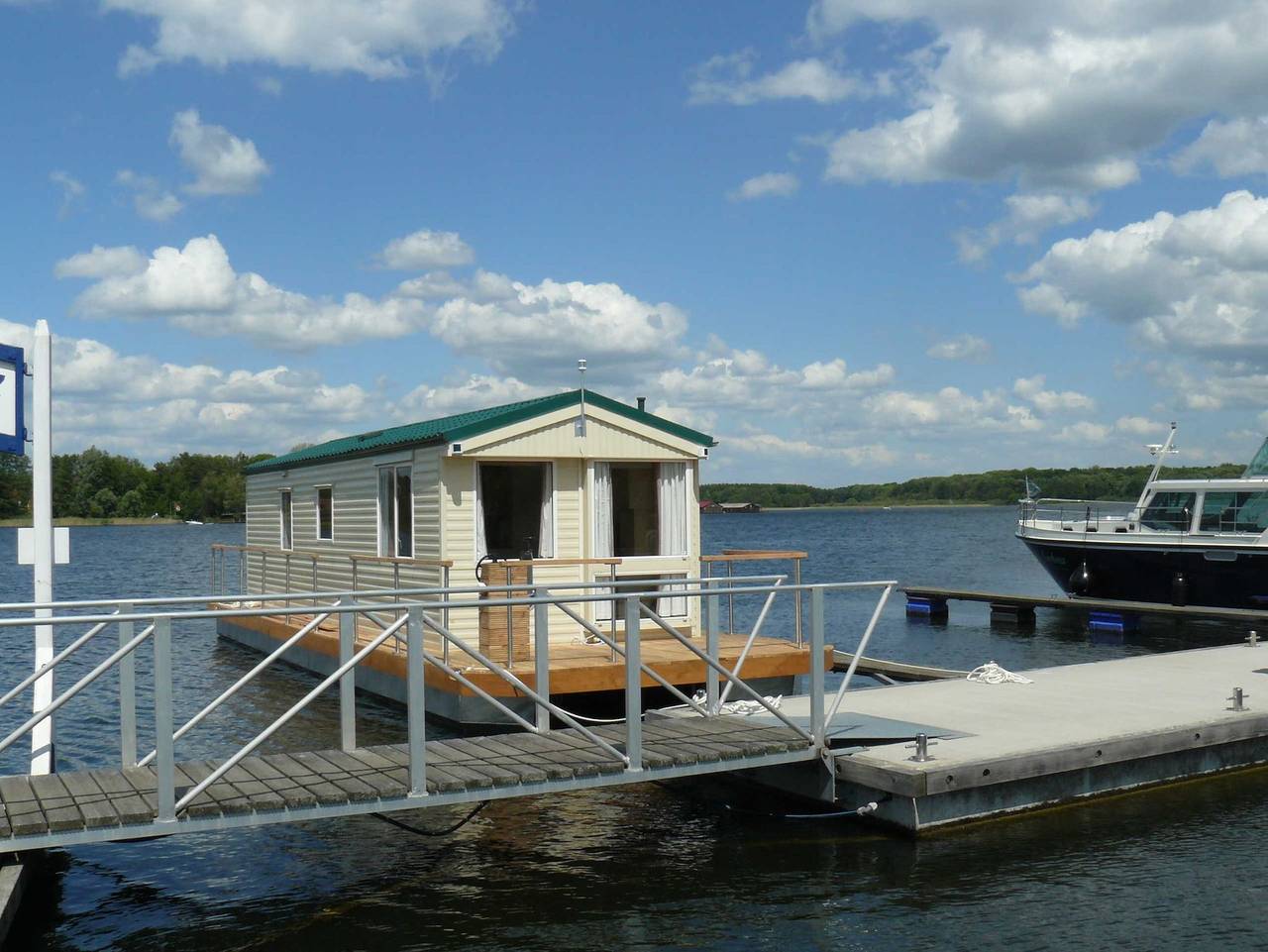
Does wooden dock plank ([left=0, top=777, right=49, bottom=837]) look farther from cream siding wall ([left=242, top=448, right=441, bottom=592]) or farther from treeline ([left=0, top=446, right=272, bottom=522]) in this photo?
treeline ([left=0, top=446, right=272, bottom=522])

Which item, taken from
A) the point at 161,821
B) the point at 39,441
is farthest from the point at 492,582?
the point at 161,821

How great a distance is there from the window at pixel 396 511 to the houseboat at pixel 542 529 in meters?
0.02

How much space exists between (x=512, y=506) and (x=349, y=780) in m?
7.15

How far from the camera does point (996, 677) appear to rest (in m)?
11.9

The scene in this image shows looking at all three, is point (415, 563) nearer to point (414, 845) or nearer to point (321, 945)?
point (414, 845)

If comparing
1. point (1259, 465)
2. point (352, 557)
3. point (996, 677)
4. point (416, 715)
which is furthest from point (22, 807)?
point (1259, 465)

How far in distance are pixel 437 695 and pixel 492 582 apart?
4.39 ft

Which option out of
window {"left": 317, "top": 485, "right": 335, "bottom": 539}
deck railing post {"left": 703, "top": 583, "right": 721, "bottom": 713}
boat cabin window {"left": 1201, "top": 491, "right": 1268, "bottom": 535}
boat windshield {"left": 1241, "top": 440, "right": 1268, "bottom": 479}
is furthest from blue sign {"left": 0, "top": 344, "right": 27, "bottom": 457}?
boat windshield {"left": 1241, "top": 440, "right": 1268, "bottom": 479}

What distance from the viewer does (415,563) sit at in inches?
518

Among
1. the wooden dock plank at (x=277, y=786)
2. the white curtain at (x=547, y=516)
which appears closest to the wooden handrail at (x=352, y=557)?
the white curtain at (x=547, y=516)

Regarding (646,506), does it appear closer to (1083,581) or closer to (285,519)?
(285,519)

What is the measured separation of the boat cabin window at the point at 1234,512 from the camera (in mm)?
24250

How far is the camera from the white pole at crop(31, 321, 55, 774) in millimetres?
7930

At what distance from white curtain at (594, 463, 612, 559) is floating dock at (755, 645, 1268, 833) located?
11.3ft
